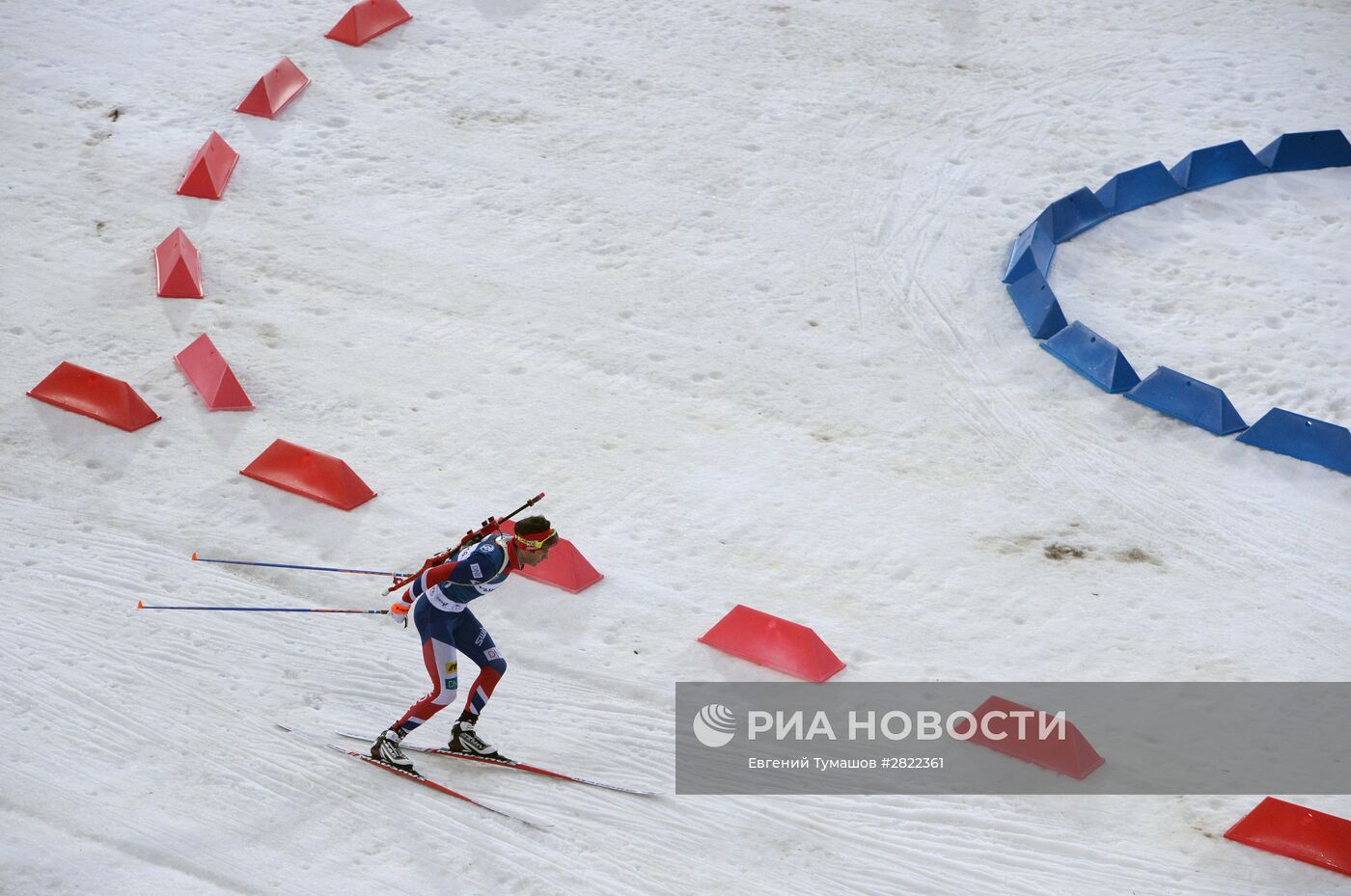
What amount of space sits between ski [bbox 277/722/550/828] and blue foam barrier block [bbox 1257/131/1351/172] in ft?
31.6

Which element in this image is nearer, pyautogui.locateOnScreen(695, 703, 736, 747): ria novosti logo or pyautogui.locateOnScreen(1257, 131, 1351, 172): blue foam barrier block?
pyautogui.locateOnScreen(695, 703, 736, 747): ria novosti logo

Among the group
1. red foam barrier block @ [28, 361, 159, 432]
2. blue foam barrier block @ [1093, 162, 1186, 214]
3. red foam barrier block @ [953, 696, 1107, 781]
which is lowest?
red foam barrier block @ [28, 361, 159, 432]

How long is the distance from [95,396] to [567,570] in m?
3.72

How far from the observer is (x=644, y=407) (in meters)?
10.4

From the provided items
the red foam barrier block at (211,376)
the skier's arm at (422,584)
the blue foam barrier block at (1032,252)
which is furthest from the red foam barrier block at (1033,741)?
the red foam barrier block at (211,376)

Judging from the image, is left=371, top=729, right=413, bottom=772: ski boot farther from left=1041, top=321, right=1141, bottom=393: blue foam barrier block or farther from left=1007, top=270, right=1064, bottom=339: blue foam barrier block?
left=1007, top=270, right=1064, bottom=339: blue foam barrier block

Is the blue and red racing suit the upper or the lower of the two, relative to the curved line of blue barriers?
lower

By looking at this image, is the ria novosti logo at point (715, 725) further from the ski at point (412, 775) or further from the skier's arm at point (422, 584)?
the skier's arm at point (422, 584)

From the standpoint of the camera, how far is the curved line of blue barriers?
10.0 metres

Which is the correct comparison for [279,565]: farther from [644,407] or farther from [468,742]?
[644,407]

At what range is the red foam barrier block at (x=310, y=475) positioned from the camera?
365 inches

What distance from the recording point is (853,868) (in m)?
6.99

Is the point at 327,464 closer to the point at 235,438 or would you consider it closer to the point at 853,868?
the point at 235,438

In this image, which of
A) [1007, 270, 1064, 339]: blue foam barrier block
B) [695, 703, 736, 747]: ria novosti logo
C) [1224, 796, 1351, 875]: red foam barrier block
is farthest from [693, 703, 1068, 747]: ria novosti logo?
[1007, 270, 1064, 339]: blue foam barrier block
